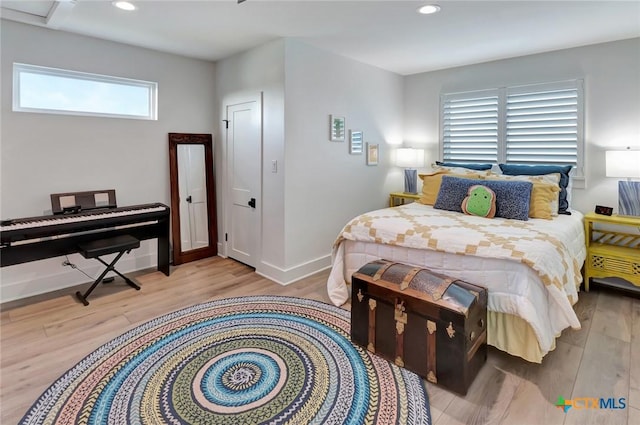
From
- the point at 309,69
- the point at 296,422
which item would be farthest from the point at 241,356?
the point at 309,69

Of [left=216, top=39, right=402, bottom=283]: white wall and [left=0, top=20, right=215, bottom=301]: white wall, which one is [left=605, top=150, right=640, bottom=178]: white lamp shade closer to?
[left=216, top=39, right=402, bottom=283]: white wall

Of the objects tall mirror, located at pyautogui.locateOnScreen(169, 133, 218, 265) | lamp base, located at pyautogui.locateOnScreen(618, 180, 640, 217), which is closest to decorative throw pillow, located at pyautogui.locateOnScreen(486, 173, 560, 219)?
lamp base, located at pyautogui.locateOnScreen(618, 180, 640, 217)

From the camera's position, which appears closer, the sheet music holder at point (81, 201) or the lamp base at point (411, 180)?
the sheet music holder at point (81, 201)

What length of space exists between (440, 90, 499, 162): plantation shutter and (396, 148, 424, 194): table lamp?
34cm

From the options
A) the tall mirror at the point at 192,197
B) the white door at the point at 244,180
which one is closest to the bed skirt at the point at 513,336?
the white door at the point at 244,180

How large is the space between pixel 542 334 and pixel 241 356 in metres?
1.83

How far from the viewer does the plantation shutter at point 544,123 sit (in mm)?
3615

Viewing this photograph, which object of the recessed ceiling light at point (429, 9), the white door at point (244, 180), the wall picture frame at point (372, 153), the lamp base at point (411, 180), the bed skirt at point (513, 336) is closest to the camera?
the bed skirt at point (513, 336)

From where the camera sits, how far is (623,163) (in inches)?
122

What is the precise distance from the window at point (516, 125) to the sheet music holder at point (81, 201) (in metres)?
4.02

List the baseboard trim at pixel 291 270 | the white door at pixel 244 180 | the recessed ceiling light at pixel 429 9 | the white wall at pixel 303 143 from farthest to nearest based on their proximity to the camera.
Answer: the white door at pixel 244 180, the baseboard trim at pixel 291 270, the white wall at pixel 303 143, the recessed ceiling light at pixel 429 9

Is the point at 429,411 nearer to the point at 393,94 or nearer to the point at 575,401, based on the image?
the point at 575,401

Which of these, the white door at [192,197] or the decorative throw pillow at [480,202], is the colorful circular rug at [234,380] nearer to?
the decorative throw pillow at [480,202]

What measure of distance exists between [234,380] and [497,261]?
175cm
